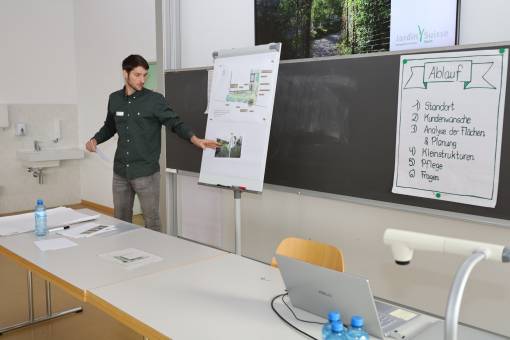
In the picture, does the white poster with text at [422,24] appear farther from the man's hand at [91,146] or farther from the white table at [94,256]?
the man's hand at [91,146]

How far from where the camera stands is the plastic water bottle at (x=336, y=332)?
1284mm

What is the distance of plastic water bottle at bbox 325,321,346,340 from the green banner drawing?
1.80 m

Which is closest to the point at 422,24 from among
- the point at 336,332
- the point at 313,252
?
the point at 313,252

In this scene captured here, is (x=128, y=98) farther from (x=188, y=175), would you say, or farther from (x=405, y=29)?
(x=405, y=29)

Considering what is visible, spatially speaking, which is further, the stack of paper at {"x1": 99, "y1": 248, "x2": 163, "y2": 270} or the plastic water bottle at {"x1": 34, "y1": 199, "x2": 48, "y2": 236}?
the plastic water bottle at {"x1": 34, "y1": 199, "x2": 48, "y2": 236}

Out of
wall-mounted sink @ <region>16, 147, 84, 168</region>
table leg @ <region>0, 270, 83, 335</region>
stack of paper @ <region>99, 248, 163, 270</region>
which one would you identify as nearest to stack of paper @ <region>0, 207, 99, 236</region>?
table leg @ <region>0, 270, 83, 335</region>

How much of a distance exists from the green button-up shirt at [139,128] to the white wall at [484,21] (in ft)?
6.45

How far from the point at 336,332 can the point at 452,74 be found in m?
1.89

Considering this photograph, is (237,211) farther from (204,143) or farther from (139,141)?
(139,141)

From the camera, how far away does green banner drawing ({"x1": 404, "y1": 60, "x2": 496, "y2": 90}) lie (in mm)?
2572

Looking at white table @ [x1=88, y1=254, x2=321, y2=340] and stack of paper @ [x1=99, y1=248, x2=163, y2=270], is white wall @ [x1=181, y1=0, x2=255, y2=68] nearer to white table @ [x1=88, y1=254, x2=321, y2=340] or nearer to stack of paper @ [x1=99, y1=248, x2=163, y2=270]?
stack of paper @ [x1=99, y1=248, x2=163, y2=270]

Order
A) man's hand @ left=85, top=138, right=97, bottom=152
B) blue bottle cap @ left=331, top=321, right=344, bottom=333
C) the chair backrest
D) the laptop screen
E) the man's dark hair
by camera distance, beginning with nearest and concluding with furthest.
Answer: blue bottle cap @ left=331, top=321, right=344, bottom=333, the laptop screen, the chair backrest, the man's dark hair, man's hand @ left=85, top=138, right=97, bottom=152

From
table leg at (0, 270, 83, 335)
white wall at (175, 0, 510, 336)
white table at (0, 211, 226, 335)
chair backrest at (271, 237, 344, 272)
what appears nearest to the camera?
white table at (0, 211, 226, 335)

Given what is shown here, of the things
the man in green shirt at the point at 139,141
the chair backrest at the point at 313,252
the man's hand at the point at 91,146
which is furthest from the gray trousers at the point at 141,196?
the chair backrest at the point at 313,252
